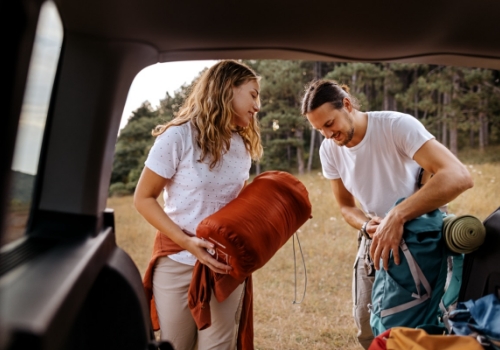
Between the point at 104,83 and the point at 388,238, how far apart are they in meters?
1.20

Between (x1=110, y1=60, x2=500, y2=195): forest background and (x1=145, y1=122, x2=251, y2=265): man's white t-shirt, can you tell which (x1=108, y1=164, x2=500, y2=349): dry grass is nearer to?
(x1=110, y1=60, x2=500, y2=195): forest background

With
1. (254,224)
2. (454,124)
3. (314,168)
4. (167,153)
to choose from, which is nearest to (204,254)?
(254,224)

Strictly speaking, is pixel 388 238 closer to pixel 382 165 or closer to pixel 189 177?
pixel 382 165

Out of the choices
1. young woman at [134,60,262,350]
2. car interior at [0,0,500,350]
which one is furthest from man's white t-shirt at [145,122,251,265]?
car interior at [0,0,500,350]

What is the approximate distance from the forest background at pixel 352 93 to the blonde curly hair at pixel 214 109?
5.86m

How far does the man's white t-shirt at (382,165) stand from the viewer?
93.2 inches

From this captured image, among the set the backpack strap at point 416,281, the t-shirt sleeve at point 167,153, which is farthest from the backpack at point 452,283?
the t-shirt sleeve at point 167,153

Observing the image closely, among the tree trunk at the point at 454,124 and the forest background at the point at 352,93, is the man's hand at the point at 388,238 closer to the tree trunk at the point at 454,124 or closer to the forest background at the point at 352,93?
the forest background at the point at 352,93

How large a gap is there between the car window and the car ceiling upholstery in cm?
8

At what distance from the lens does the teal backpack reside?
74.8 inches

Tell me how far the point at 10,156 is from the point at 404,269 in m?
1.49

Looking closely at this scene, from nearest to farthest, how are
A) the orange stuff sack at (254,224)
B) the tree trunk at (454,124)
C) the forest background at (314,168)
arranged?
the orange stuff sack at (254,224) < the forest background at (314,168) < the tree trunk at (454,124)

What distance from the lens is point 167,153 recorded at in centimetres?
188

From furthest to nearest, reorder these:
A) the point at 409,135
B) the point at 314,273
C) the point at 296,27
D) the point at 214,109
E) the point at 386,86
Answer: the point at 386,86 → the point at 314,273 → the point at 409,135 → the point at 214,109 → the point at 296,27
